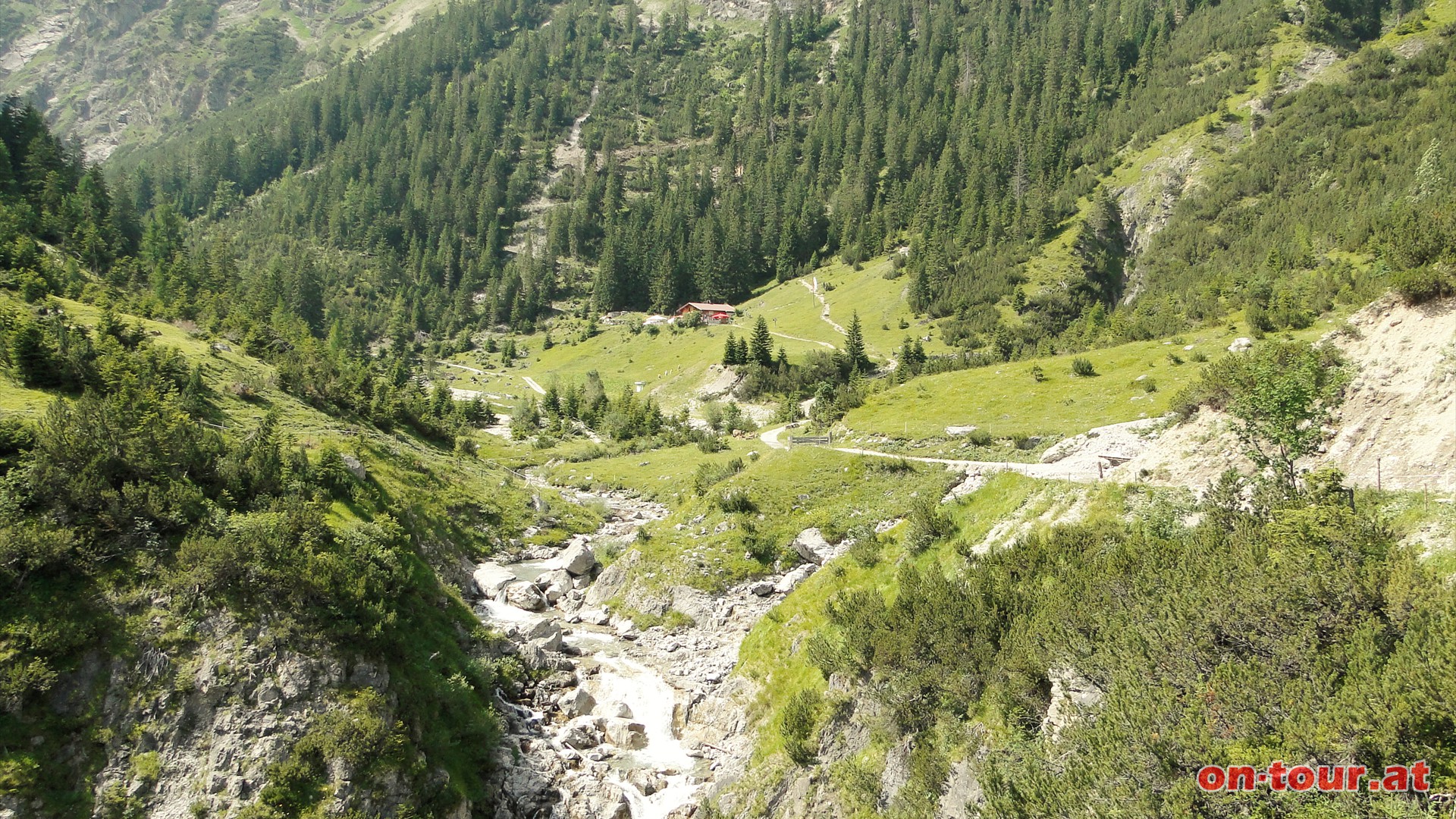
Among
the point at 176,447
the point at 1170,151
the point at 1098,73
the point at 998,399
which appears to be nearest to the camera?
the point at 176,447

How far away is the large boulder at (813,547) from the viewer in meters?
41.7

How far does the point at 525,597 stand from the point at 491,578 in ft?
14.2

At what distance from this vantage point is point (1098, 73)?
620ft

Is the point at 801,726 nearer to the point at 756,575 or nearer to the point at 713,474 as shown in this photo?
the point at 756,575

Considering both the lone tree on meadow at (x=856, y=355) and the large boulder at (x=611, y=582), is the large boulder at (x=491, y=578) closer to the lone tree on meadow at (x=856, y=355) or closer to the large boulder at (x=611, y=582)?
the large boulder at (x=611, y=582)

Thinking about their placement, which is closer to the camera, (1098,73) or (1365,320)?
(1365,320)

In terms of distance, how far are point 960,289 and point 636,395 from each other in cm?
5969

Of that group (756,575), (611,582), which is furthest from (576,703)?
(756,575)

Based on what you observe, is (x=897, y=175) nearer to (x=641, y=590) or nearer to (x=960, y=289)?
(x=960, y=289)

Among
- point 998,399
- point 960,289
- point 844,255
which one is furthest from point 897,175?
point 998,399

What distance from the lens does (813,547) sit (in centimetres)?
4250

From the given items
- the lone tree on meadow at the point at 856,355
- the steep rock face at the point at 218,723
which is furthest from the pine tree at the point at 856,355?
the steep rock face at the point at 218,723

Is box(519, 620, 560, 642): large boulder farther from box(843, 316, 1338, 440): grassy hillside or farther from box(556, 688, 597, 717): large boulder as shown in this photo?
box(843, 316, 1338, 440): grassy hillside

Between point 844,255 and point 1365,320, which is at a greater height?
point 1365,320
